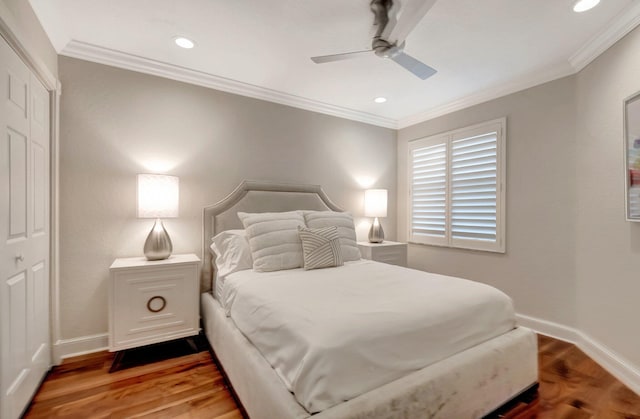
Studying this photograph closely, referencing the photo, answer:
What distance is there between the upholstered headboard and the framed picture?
244 cm

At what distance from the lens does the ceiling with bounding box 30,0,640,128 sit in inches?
71.0

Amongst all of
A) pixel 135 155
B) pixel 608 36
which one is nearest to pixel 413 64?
pixel 608 36

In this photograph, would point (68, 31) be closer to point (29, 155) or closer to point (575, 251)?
point (29, 155)

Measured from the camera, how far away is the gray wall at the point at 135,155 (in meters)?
2.21

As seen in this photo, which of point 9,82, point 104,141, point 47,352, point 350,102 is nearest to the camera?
point 9,82

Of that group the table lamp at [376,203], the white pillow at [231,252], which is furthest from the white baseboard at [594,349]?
the white pillow at [231,252]

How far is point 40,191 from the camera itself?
1.87m

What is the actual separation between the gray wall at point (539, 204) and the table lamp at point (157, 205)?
3136 mm

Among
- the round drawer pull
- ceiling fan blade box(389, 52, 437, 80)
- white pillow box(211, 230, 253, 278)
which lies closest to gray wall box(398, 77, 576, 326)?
ceiling fan blade box(389, 52, 437, 80)

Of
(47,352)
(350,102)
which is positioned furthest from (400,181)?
(47,352)

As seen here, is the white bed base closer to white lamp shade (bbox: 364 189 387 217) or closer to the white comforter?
the white comforter

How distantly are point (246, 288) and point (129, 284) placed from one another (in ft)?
3.05

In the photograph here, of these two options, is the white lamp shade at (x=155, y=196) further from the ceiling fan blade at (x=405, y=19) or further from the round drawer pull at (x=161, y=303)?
the ceiling fan blade at (x=405, y=19)

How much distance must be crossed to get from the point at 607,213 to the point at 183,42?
3448 millimetres
